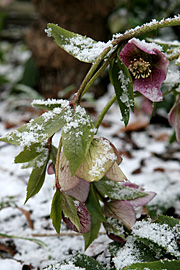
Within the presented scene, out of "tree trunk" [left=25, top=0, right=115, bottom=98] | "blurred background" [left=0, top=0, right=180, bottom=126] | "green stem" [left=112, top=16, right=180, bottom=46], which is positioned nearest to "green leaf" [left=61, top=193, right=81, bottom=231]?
"green stem" [left=112, top=16, right=180, bottom=46]

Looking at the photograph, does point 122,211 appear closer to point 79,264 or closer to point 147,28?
point 79,264

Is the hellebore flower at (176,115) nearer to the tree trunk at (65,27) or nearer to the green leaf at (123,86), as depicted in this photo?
the green leaf at (123,86)

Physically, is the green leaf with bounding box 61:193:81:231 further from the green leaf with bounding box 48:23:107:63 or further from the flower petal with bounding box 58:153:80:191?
the green leaf with bounding box 48:23:107:63

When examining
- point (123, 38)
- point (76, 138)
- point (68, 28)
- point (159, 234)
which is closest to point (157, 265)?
point (159, 234)

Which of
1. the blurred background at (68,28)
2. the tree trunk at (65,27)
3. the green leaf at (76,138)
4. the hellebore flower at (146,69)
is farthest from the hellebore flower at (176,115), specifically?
the tree trunk at (65,27)

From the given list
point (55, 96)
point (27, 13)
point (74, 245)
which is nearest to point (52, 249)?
point (74, 245)
